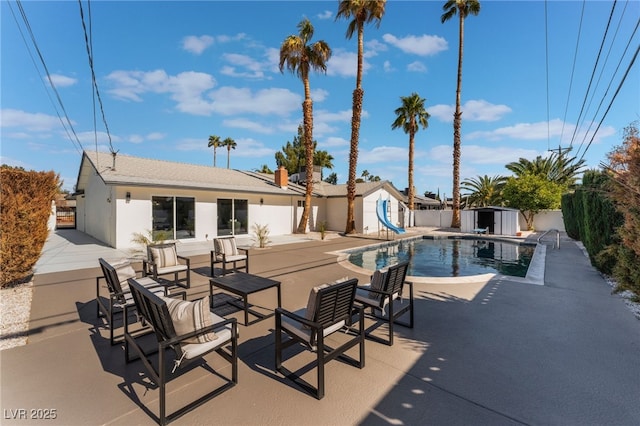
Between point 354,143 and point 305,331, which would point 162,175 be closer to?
point 354,143

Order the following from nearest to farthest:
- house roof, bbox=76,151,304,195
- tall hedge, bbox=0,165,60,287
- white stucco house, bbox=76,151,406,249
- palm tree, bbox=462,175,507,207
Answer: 1. tall hedge, bbox=0,165,60,287
2. white stucco house, bbox=76,151,406,249
3. house roof, bbox=76,151,304,195
4. palm tree, bbox=462,175,507,207

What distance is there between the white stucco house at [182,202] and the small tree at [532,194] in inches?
413

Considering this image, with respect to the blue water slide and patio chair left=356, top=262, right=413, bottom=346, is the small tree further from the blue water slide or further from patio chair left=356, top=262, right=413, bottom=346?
patio chair left=356, top=262, right=413, bottom=346

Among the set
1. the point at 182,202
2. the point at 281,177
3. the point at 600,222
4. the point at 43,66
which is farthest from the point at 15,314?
the point at 281,177

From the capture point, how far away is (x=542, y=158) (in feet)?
93.6

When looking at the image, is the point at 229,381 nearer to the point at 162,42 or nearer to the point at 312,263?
the point at 312,263

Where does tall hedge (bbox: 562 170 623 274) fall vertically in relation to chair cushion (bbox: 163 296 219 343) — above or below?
above

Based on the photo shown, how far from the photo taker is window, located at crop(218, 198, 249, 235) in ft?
50.5

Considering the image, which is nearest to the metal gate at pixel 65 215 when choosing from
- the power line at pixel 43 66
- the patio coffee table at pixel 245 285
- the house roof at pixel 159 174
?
the house roof at pixel 159 174

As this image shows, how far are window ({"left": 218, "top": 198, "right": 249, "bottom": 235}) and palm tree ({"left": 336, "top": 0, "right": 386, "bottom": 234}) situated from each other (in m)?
7.10

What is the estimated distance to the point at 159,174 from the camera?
46.6ft

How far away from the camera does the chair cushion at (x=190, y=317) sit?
2.73 m

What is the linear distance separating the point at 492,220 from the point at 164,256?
22.7 m

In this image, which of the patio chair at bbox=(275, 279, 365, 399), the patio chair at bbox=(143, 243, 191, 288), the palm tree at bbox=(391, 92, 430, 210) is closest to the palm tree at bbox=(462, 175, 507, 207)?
the palm tree at bbox=(391, 92, 430, 210)
